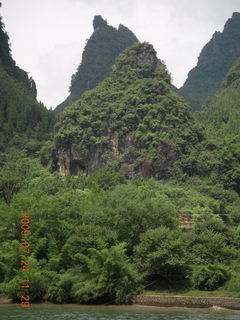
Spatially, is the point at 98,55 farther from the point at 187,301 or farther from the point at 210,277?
the point at 187,301

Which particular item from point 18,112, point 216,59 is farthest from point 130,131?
point 216,59

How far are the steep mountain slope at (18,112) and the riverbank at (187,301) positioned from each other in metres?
61.0

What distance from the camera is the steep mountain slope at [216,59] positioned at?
168m

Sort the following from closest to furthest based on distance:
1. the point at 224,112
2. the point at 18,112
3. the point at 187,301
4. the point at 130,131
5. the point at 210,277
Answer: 1. the point at 187,301
2. the point at 210,277
3. the point at 130,131
4. the point at 18,112
5. the point at 224,112

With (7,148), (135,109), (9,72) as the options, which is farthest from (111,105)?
(9,72)

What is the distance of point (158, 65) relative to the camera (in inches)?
3752

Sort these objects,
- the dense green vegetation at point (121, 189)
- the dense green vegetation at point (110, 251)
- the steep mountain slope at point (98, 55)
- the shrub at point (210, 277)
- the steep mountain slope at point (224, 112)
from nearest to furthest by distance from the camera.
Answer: the dense green vegetation at point (110, 251) → the shrub at point (210, 277) → the dense green vegetation at point (121, 189) → the steep mountain slope at point (224, 112) → the steep mountain slope at point (98, 55)

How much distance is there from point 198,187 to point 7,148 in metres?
37.2

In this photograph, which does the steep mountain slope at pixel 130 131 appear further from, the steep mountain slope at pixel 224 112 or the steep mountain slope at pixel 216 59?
the steep mountain slope at pixel 216 59

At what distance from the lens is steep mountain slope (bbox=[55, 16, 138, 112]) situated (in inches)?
6097

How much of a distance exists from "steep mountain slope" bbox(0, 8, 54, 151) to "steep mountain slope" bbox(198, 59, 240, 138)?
110 feet

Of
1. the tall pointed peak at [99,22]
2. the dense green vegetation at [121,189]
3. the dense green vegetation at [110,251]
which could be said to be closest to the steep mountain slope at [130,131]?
the dense green vegetation at [121,189]
